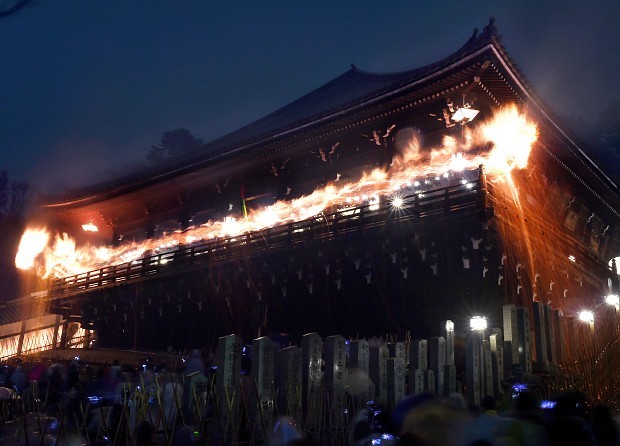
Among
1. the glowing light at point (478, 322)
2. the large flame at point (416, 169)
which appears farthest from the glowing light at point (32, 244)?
the glowing light at point (478, 322)

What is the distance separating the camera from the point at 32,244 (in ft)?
84.8

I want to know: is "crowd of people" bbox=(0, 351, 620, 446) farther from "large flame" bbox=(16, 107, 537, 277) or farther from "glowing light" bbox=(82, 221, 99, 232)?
"glowing light" bbox=(82, 221, 99, 232)

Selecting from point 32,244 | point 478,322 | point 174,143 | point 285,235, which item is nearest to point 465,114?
point 478,322

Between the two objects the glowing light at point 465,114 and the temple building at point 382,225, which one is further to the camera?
the glowing light at point 465,114

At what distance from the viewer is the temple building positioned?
13.1 metres

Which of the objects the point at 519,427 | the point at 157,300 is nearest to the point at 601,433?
the point at 519,427

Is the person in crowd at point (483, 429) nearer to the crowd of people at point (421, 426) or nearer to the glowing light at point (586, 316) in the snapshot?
the crowd of people at point (421, 426)

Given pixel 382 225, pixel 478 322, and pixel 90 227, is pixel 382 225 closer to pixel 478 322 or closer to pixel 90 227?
pixel 478 322

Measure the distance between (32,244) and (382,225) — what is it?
773 inches

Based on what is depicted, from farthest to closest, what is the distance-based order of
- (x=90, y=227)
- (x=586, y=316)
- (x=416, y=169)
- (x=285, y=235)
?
(x=90, y=227), (x=586, y=316), (x=285, y=235), (x=416, y=169)

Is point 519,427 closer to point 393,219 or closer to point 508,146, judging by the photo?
point 393,219

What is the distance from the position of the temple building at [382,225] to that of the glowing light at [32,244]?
15.1ft

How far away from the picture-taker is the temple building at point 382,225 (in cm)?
1305

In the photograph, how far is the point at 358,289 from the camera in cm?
1484
